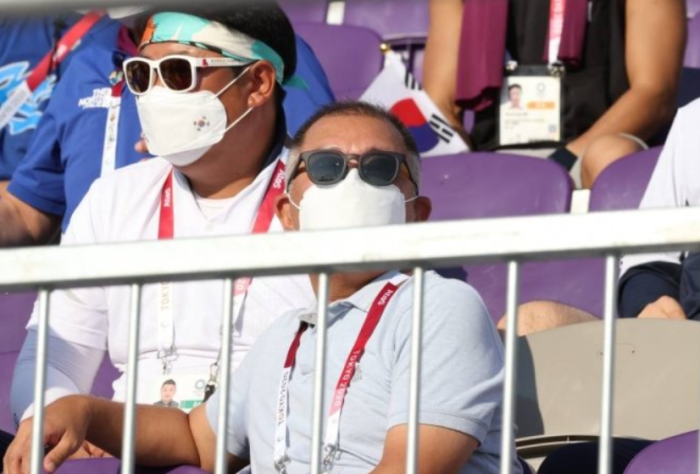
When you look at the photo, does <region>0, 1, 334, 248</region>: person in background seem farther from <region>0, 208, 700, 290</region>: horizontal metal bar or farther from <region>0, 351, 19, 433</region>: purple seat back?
<region>0, 208, 700, 290</region>: horizontal metal bar

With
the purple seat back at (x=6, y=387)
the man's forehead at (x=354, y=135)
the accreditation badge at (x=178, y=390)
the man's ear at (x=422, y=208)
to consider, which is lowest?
the purple seat back at (x=6, y=387)

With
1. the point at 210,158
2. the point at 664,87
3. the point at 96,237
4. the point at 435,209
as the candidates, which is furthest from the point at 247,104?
the point at 664,87

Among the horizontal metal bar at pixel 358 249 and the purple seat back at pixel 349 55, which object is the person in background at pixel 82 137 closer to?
the purple seat back at pixel 349 55

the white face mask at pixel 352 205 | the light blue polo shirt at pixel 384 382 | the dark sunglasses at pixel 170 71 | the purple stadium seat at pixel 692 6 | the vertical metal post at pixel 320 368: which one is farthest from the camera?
the purple stadium seat at pixel 692 6

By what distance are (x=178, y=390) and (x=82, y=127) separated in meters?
1.58

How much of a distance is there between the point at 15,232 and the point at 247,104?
1.21 m

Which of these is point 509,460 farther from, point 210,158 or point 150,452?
point 210,158

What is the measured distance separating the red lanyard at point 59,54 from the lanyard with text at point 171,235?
1709 mm

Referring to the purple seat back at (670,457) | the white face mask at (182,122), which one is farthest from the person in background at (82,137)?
the purple seat back at (670,457)

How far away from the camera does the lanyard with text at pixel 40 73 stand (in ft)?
18.3

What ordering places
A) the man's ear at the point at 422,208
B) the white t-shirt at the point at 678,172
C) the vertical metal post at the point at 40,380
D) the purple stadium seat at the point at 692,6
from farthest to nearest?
the purple stadium seat at the point at 692,6
the white t-shirt at the point at 678,172
the man's ear at the point at 422,208
the vertical metal post at the point at 40,380

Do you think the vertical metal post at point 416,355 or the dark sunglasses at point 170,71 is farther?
the dark sunglasses at point 170,71

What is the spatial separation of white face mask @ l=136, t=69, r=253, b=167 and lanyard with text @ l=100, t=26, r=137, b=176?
2.31ft

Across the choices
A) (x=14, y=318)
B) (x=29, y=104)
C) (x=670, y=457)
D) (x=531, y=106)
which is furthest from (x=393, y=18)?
(x=670, y=457)
